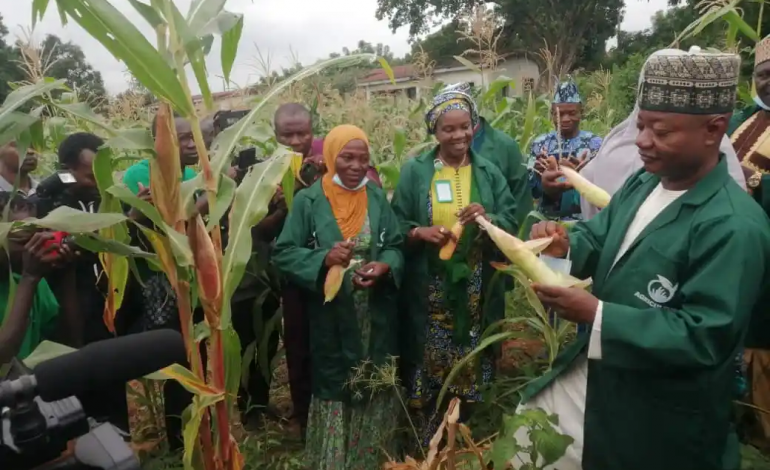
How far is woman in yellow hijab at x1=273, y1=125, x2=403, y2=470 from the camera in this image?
2.78 m

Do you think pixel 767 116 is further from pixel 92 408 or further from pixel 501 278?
pixel 92 408

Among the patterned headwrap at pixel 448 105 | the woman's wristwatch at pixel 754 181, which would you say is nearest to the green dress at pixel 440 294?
the patterned headwrap at pixel 448 105

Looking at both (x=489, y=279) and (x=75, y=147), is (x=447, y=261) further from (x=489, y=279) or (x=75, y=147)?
(x=75, y=147)

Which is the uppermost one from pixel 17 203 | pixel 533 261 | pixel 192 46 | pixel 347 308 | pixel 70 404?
pixel 192 46

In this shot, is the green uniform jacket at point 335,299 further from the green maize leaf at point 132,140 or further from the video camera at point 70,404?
the video camera at point 70,404

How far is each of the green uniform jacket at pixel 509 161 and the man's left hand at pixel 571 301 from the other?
1.99 m

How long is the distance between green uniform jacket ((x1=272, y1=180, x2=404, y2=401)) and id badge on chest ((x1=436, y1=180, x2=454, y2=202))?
1.06 feet

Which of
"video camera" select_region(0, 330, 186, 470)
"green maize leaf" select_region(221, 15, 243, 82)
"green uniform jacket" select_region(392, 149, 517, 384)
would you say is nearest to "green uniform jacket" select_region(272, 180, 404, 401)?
"green uniform jacket" select_region(392, 149, 517, 384)

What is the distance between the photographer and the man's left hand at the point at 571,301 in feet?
5.10

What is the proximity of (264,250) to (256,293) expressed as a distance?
24cm

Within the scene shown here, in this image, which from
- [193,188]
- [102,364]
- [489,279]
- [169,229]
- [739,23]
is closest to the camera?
[102,364]

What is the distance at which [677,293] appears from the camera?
61.9 inches

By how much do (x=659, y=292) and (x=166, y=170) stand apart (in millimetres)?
1325

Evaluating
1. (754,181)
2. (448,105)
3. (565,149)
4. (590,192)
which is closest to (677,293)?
(590,192)
